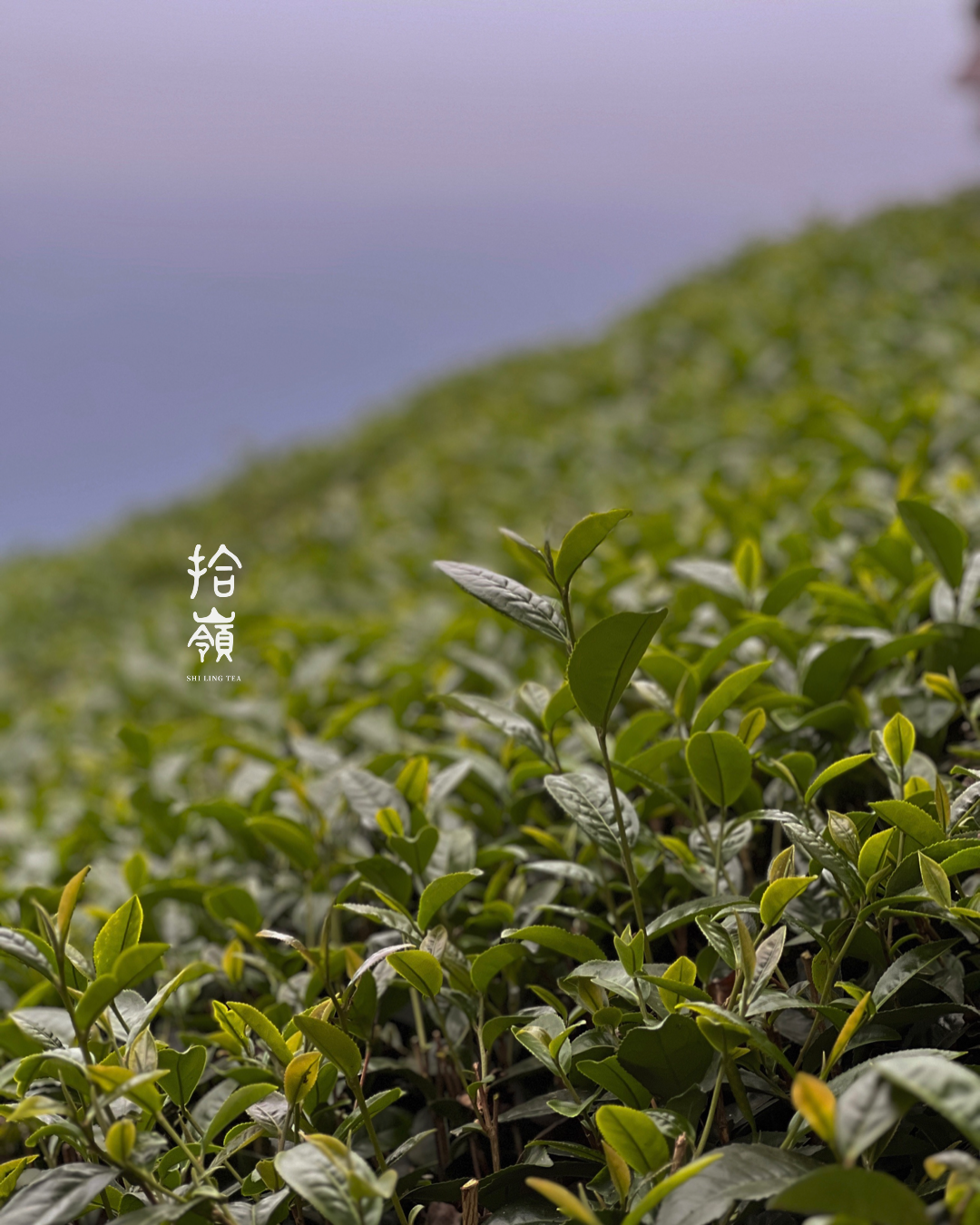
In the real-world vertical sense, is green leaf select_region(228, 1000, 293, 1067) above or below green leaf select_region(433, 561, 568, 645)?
below

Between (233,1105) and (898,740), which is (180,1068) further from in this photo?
(898,740)

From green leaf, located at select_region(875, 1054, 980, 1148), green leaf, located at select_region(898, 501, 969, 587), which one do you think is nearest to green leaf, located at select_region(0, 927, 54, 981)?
green leaf, located at select_region(875, 1054, 980, 1148)

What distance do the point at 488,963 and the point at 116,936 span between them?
0.39 meters

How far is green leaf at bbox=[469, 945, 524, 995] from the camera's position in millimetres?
1004

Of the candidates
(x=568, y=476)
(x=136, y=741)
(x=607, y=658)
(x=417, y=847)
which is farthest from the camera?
(x=568, y=476)

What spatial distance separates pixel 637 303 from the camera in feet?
29.4

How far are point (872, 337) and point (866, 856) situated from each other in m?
4.10

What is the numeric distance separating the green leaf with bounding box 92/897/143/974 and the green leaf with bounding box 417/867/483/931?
29 centimetres

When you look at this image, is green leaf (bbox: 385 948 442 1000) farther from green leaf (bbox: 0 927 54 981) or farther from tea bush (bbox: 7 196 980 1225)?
green leaf (bbox: 0 927 54 981)

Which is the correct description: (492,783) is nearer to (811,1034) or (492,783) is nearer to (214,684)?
(811,1034)

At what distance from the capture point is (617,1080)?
0.89 metres

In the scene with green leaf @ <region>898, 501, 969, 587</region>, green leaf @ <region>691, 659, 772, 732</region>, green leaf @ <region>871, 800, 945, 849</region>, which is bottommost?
green leaf @ <region>871, 800, 945, 849</region>

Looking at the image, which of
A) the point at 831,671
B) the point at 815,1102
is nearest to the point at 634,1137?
the point at 815,1102

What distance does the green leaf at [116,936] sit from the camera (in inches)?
38.1
